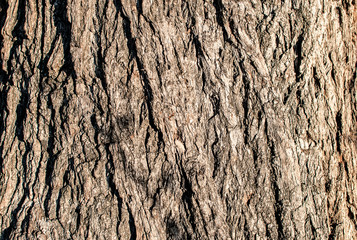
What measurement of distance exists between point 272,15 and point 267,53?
0.24m

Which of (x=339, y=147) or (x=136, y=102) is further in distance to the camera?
(x=339, y=147)

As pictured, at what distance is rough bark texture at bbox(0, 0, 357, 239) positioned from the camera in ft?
6.52

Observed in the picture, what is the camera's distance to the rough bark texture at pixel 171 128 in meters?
1.99

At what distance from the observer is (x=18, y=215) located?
6.72ft

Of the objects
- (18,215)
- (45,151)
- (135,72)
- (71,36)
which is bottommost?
(18,215)

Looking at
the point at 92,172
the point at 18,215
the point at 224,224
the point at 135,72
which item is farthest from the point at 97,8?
the point at 224,224

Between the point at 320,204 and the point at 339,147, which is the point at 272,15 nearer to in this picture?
the point at 339,147

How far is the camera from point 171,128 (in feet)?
6.56

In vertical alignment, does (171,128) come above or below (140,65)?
below

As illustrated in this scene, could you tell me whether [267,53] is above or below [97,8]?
below

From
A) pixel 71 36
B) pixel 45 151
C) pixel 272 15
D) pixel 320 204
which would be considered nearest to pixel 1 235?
pixel 45 151

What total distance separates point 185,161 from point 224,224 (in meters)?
0.44

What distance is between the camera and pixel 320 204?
2.09 metres

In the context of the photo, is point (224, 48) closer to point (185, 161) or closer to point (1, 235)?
point (185, 161)
